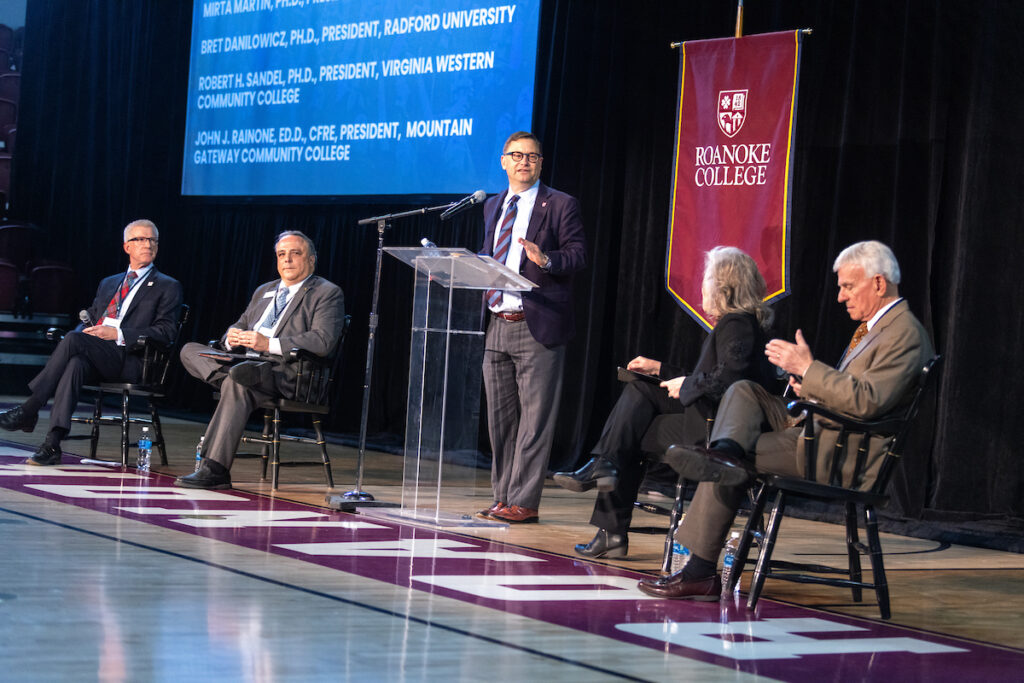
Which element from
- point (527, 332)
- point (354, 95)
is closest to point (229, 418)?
point (527, 332)

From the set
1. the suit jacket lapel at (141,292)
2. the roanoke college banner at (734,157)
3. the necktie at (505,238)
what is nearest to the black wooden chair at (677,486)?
the necktie at (505,238)

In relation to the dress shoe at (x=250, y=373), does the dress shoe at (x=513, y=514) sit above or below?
below

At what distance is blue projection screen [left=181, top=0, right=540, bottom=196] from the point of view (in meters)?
7.54

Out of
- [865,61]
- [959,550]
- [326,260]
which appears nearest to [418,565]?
[959,550]

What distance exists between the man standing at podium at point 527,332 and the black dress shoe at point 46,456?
204 cm

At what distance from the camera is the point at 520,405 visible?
5359 mm

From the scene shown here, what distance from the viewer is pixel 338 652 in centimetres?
272

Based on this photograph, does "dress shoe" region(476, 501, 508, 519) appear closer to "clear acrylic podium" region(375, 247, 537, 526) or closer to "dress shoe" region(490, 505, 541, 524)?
"dress shoe" region(490, 505, 541, 524)

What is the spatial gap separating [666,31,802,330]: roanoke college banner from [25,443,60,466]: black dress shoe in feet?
9.40

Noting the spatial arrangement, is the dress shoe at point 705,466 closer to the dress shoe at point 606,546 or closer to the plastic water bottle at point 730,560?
the plastic water bottle at point 730,560

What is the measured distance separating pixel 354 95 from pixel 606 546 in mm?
4692

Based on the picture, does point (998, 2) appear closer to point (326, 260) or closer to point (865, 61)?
point (865, 61)

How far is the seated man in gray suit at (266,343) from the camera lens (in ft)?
18.6

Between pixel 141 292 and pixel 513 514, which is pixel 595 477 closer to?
pixel 513 514
